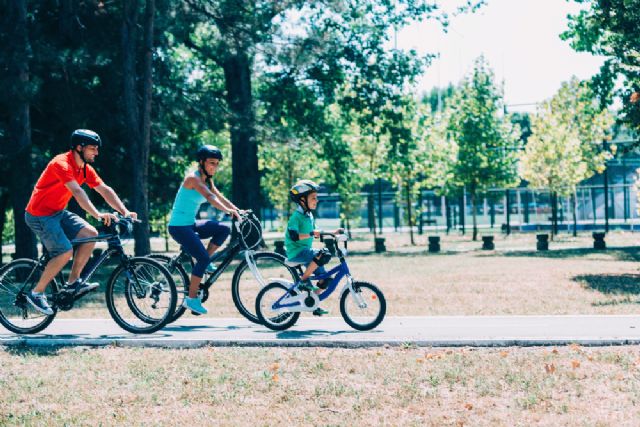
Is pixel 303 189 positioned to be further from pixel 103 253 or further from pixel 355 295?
pixel 103 253

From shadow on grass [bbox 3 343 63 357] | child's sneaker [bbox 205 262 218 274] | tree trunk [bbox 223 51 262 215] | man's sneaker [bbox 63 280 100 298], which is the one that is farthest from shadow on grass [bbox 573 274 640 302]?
tree trunk [bbox 223 51 262 215]

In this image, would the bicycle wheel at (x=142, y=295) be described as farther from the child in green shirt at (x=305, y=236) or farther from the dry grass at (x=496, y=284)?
the dry grass at (x=496, y=284)

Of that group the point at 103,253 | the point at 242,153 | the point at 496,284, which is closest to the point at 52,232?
the point at 103,253

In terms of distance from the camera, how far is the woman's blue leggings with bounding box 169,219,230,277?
9.01 meters

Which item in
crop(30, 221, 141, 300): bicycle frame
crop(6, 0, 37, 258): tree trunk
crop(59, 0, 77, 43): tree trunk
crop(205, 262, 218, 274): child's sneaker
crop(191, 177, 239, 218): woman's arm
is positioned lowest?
crop(205, 262, 218, 274): child's sneaker

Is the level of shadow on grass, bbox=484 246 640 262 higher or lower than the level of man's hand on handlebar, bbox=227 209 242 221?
lower

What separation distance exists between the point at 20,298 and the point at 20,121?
419 inches

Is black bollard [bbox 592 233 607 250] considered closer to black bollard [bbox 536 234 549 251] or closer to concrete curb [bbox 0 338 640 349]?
black bollard [bbox 536 234 549 251]

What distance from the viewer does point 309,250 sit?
9.12 metres

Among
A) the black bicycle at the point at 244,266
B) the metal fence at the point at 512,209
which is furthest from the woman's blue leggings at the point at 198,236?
the metal fence at the point at 512,209

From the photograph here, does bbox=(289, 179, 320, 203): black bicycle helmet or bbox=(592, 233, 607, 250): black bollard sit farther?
bbox=(592, 233, 607, 250): black bollard

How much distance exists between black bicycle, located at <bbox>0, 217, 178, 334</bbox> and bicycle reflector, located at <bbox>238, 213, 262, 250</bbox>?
33.9 inches

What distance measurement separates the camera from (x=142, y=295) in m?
9.01

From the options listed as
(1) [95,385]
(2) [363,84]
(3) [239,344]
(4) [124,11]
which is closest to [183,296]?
(3) [239,344]
